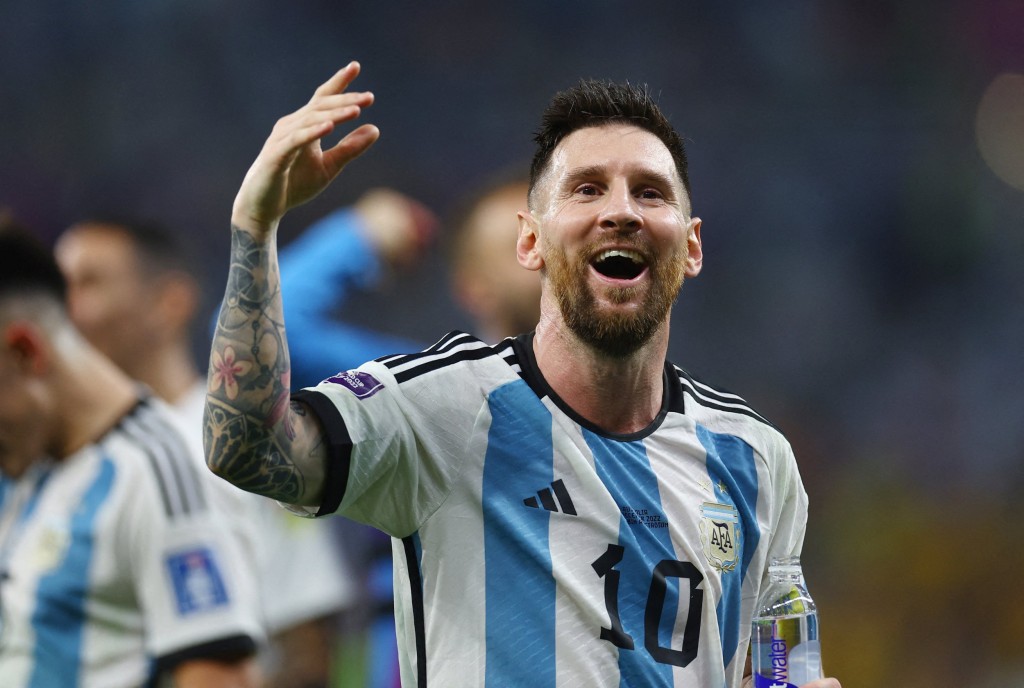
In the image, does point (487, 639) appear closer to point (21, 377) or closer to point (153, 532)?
point (153, 532)

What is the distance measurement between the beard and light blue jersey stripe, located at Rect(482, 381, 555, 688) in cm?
22

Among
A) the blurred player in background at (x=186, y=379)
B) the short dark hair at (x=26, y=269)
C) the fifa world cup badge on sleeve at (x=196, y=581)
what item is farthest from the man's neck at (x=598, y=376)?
the blurred player in background at (x=186, y=379)

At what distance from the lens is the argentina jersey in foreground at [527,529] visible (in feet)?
6.92

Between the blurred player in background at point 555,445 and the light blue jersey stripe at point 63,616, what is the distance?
2154 millimetres

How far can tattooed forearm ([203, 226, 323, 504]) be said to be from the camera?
185 centimetres

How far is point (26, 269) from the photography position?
181 inches

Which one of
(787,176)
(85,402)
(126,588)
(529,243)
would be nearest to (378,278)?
(85,402)

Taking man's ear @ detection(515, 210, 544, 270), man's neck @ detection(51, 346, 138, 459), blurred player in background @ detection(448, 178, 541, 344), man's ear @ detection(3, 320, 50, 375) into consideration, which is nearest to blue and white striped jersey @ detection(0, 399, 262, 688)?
man's neck @ detection(51, 346, 138, 459)

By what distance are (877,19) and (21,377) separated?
7.01m

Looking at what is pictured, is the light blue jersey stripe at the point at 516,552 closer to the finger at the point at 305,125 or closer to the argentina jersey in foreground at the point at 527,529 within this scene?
the argentina jersey in foreground at the point at 527,529

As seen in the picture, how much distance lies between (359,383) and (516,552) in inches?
16.5

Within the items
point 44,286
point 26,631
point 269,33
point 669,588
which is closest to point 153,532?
point 26,631

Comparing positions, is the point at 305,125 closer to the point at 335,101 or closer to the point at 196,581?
the point at 335,101

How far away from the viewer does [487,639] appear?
2.13 m
